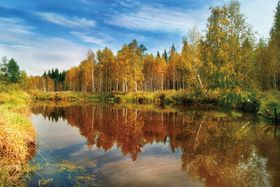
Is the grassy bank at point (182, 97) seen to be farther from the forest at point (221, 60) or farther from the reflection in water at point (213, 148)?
the reflection in water at point (213, 148)

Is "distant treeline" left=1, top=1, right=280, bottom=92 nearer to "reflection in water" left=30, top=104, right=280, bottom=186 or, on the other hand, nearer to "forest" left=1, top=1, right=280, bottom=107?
"forest" left=1, top=1, right=280, bottom=107

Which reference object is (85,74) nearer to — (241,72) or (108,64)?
(108,64)

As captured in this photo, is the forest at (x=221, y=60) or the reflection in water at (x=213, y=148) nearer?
the reflection in water at (x=213, y=148)

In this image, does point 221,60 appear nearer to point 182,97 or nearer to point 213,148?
point 182,97

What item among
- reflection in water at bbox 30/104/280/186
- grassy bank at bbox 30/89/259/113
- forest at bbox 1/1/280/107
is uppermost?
forest at bbox 1/1/280/107

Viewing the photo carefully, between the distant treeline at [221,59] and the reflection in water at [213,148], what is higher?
the distant treeline at [221,59]

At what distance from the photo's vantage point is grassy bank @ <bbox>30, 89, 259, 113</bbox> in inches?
A: 1274

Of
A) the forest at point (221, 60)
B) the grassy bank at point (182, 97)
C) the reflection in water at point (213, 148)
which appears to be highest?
the forest at point (221, 60)

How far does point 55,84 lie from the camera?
145m

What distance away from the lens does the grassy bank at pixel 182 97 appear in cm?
3235

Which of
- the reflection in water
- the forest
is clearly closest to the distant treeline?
the forest

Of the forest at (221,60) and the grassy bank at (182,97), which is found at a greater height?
the forest at (221,60)

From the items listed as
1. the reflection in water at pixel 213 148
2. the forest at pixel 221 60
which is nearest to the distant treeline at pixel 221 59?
the forest at pixel 221 60

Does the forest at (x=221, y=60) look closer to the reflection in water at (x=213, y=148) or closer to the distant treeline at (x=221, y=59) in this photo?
the distant treeline at (x=221, y=59)
